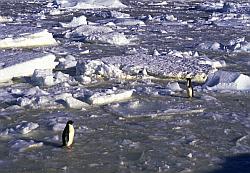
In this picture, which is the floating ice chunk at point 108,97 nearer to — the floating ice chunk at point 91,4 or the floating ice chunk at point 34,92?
the floating ice chunk at point 34,92

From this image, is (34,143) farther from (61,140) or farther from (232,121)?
(232,121)

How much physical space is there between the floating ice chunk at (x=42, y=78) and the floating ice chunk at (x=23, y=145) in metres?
3.17

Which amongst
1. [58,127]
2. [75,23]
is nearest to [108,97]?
[58,127]

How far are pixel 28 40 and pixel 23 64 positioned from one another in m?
3.77

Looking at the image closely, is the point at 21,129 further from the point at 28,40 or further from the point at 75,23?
the point at 75,23

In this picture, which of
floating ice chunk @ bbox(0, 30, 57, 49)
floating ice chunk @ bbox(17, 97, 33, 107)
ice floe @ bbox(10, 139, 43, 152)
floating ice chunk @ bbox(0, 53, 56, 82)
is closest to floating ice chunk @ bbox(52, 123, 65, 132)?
ice floe @ bbox(10, 139, 43, 152)

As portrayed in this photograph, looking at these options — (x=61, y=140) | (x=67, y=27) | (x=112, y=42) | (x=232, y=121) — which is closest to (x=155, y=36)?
(x=112, y=42)

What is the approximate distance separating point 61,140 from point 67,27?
510 inches

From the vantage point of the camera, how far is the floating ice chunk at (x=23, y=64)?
9883mm

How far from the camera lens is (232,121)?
7.27 meters

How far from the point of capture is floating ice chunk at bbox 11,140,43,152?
6030 millimetres

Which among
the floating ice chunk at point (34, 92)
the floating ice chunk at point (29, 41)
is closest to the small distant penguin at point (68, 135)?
the floating ice chunk at point (34, 92)

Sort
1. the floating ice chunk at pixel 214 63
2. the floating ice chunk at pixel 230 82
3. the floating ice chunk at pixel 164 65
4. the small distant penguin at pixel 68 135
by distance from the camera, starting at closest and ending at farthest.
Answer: the small distant penguin at pixel 68 135 < the floating ice chunk at pixel 230 82 < the floating ice chunk at pixel 164 65 < the floating ice chunk at pixel 214 63

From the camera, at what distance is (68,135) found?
236 inches
